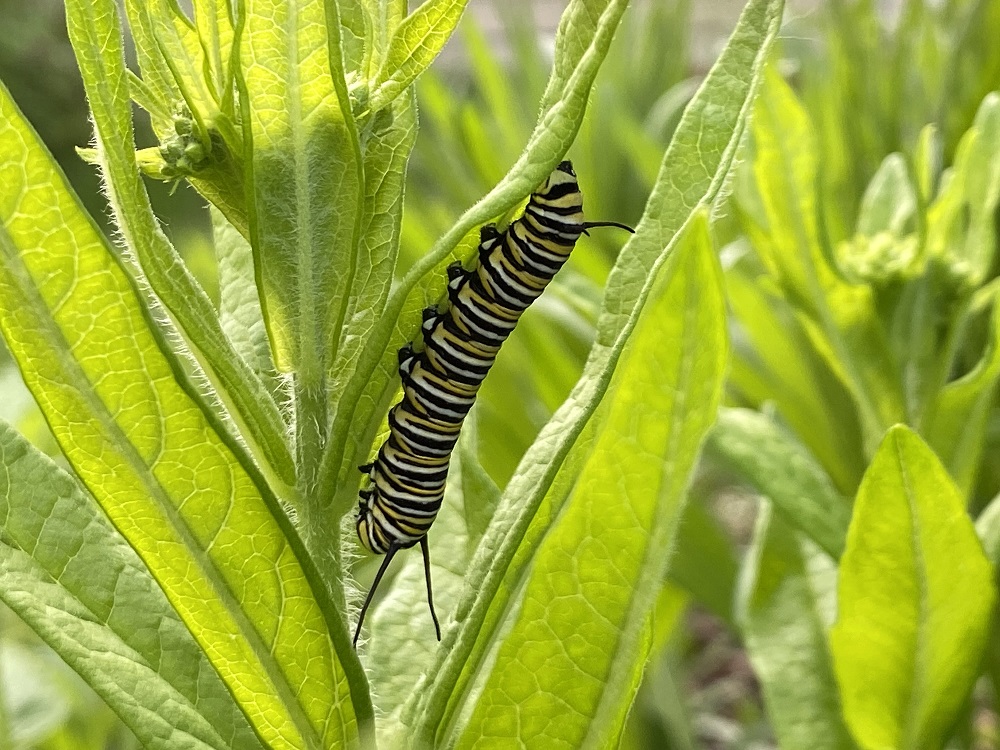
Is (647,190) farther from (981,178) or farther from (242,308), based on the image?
(242,308)

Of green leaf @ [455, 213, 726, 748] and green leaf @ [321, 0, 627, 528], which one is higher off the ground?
green leaf @ [321, 0, 627, 528]

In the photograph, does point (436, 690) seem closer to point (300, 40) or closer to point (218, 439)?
point (218, 439)

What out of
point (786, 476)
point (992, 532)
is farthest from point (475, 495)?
point (992, 532)

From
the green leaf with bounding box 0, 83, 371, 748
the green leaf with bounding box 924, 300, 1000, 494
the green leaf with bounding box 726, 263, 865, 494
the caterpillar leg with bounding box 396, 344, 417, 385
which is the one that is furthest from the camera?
the green leaf with bounding box 726, 263, 865, 494

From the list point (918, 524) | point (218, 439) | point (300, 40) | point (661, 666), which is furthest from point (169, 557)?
point (661, 666)

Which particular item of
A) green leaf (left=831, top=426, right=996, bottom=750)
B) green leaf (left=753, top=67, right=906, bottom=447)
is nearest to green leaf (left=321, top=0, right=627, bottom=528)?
green leaf (left=831, top=426, right=996, bottom=750)

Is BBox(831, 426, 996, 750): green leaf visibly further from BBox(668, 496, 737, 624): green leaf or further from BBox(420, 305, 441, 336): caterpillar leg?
BBox(668, 496, 737, 624): green leaf
